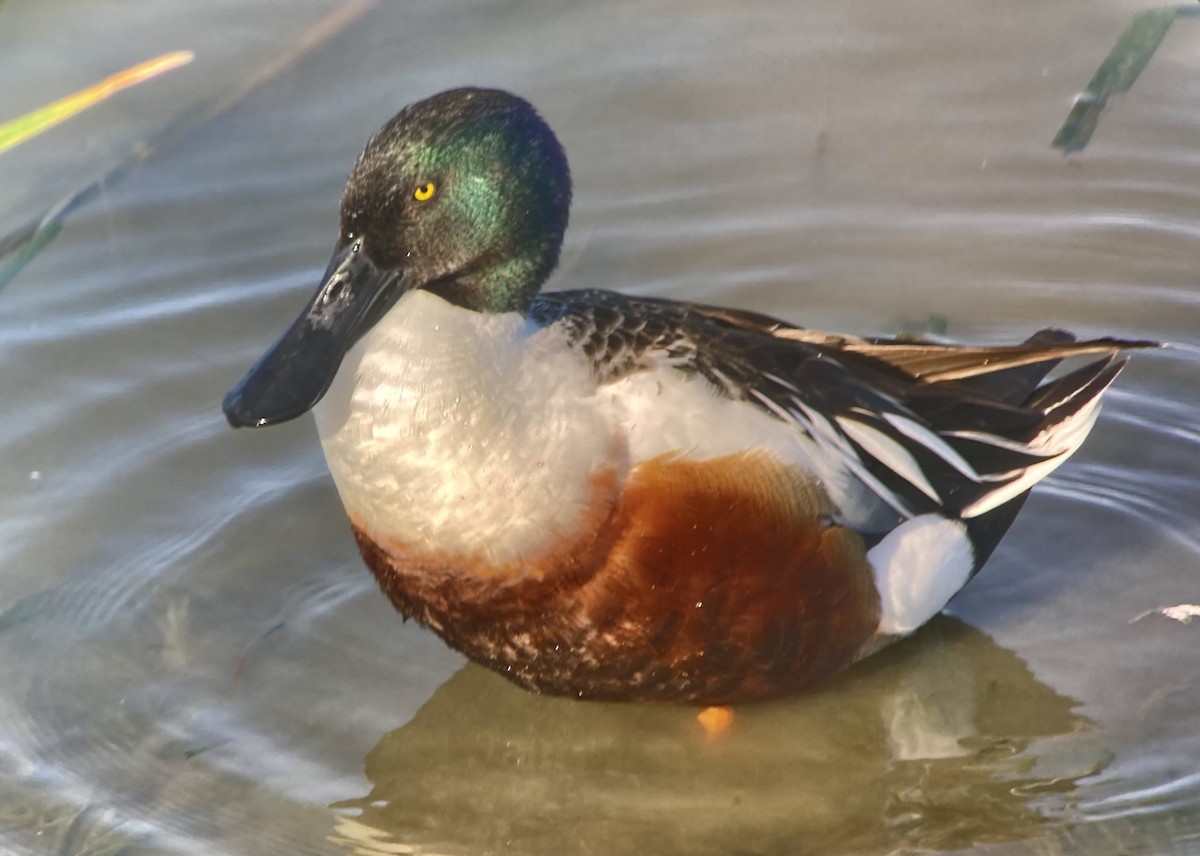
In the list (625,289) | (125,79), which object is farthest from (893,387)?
(125,79)

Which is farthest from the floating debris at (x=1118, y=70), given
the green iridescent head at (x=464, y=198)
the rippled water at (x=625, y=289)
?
the green iridescent head at (x=464, y=198)

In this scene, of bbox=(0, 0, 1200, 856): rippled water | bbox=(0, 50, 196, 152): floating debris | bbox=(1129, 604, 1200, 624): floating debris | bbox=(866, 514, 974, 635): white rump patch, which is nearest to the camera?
bbox=(0, 0, 1200, 856): rippled water

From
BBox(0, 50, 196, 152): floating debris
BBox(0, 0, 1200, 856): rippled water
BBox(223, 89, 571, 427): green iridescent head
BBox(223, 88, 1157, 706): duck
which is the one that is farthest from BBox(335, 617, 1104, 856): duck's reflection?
BBox(0, 50, 196, 152): floating debris

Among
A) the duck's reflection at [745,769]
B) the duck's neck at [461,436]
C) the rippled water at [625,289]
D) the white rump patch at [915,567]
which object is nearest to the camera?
the duck's neck at [461,436]

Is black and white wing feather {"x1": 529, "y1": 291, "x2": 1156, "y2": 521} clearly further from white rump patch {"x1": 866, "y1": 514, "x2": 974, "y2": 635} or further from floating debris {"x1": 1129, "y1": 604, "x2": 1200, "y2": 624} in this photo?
floating debris {"x1": 1129, "y1": 604, "x2": 1200, "y2": 624}

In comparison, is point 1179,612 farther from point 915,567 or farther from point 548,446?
point 548,446

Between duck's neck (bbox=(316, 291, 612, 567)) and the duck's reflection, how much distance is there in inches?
23.1

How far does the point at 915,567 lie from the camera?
4.04 meters

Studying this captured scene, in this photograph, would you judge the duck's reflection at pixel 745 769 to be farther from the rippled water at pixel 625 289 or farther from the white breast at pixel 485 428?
the white breast at pixel 485 428

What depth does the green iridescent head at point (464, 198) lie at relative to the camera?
352 centimetres

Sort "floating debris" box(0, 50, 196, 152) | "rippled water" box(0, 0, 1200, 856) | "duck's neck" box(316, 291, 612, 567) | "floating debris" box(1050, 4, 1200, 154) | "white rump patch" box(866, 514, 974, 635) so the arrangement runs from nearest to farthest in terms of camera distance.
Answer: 1. "duck's neck" box(316, 291, 612, 567)
2. "rippled water" box(0, 0, 1200, 856)
3. "white rump patch" box(866, 514, 974, 635)
4. "floating debris" box(0, 50, 196, 152)
5. "floating debris" box(1050, 4, 1200, 154)

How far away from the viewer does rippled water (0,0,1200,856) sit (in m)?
3.76

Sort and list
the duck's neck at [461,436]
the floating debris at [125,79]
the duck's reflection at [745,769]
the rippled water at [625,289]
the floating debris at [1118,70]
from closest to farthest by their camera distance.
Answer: the duck's neck at [461,436], the duck's reflection at [745,769], the rippled water at [625,289], the floating debris at [125,79], the floating debris at [1118,70]

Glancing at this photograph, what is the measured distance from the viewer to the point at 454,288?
366 centimetres
